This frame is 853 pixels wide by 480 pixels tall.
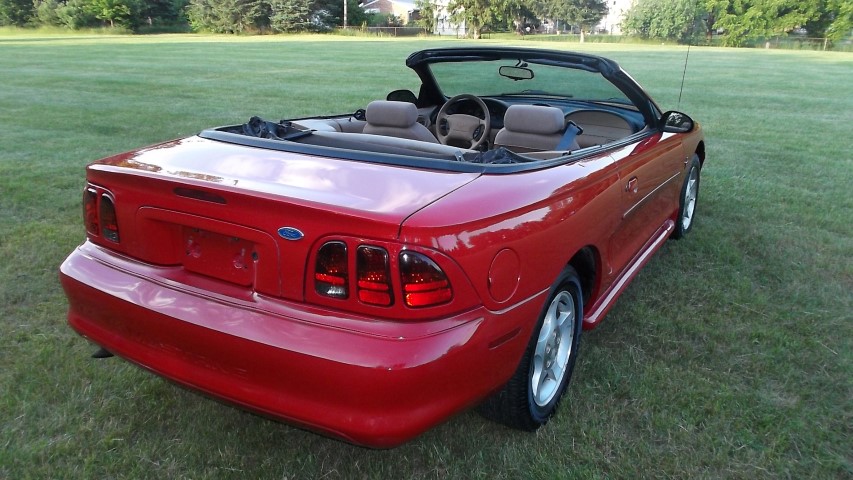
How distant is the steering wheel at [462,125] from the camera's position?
397 centimetres

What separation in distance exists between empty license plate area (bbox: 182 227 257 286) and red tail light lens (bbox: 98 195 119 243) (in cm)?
35

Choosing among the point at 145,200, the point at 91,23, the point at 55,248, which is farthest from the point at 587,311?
the point at 91,23

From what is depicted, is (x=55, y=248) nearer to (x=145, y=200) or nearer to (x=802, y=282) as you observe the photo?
(x=145, y=200)

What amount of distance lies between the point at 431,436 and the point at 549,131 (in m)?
1.59

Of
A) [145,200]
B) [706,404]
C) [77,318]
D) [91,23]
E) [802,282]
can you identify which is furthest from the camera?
[91,23]

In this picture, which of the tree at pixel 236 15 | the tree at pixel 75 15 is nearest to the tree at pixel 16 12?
the tree at pixel 75 15

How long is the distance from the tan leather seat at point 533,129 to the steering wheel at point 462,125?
0.52 m

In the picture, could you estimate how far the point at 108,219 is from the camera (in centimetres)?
239

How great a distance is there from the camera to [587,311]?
9.63 ft

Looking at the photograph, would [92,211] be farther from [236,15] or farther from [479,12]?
[479,12]

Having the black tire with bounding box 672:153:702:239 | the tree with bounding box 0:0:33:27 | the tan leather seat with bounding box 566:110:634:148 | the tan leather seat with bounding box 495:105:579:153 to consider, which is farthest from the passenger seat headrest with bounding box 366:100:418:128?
the tree with bounding box 0:0:33:27

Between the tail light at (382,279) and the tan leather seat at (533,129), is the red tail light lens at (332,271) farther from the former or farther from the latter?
the tan leather seat at (533,129)

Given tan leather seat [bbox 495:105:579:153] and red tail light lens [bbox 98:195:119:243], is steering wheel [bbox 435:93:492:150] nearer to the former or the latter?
tan leather seat [bbox 495:105:579:153]

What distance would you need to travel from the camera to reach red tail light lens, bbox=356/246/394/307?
1.89 m
